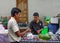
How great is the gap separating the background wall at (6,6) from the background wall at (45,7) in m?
0.58

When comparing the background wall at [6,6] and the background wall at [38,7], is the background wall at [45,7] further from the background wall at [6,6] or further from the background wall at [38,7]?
the background wall at [6,6]

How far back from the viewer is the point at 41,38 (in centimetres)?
277

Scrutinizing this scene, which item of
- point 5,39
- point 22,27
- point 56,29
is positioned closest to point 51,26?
point 56,29

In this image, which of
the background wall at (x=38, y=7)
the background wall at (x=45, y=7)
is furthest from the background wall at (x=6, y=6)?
the background wall at (x=45, y=7)

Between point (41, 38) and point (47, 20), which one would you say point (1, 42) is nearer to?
point (41, 38)

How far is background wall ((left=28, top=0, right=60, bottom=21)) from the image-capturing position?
588cm

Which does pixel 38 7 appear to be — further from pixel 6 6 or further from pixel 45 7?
pixel 6 6

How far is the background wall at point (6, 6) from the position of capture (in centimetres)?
586

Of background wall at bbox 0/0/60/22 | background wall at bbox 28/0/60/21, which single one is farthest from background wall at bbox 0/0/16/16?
background wall at bbox 28/0/60/21

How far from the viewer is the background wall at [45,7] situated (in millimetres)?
5879

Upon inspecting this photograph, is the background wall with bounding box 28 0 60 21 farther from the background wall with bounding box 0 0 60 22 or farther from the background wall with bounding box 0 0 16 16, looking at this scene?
the background wall with bounding box 0 0 16 16

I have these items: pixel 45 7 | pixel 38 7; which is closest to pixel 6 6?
pixel 38 7

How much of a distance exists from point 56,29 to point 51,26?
0.15 m

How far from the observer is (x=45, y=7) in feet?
19.4
